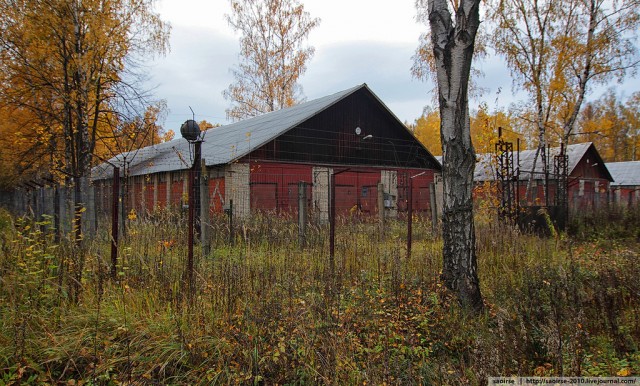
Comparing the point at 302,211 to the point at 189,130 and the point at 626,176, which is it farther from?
the point at 626,176

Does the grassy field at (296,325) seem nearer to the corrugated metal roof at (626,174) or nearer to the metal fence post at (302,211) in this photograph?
the metal fence post at (302,211)

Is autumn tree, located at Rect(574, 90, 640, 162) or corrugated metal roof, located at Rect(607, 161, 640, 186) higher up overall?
autumn tree, located at Rect(574, 90, 640, 162)

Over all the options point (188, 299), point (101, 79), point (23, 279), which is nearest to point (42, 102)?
point (101, 79)

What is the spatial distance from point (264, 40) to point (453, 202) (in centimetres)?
2304

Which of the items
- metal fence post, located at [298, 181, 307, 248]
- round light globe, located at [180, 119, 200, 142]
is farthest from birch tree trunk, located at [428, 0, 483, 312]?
round light globe, located at [180, 119, 200, 142]

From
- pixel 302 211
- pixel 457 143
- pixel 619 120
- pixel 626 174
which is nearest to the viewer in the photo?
pixel 457 143

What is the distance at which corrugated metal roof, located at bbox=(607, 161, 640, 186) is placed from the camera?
3756cm

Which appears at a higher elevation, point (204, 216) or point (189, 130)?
point (189, 130)

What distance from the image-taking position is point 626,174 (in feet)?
126

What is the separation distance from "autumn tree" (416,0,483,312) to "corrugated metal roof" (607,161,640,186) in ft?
140

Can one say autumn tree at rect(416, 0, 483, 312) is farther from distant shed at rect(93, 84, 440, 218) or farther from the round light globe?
distant shed at rect(93, 84, 440, 218)

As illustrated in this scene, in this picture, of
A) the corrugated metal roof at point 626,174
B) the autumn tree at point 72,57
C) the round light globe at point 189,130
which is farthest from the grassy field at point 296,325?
the corrugated metal roof at point 626,174

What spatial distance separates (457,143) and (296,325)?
8.81 feet

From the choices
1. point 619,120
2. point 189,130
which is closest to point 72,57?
point 189,130
